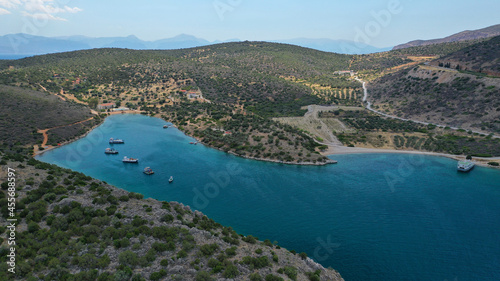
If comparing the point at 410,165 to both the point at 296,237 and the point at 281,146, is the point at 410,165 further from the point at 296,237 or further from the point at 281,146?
the point at 296,237

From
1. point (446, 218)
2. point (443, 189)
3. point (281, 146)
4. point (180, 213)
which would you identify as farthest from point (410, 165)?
Result: point (180, 213)

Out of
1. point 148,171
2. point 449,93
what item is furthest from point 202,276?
point 449,93

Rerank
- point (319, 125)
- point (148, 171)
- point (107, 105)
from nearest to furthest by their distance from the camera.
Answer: point (148, 171)
point (319, 125)
point (107, 105)

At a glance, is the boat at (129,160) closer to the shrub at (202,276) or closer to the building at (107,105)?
the shrub at (202,276)

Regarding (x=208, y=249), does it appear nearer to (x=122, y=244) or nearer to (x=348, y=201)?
(x=122, y=244)

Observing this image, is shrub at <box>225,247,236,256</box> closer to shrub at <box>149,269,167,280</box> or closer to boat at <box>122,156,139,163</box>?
shrub at <box>149,269,167,280</box>

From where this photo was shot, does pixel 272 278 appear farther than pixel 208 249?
No
